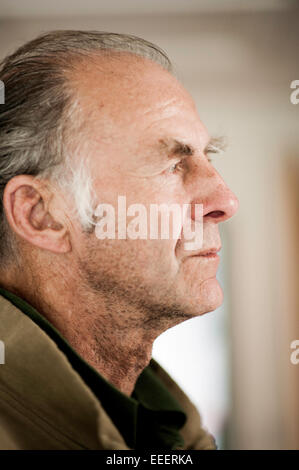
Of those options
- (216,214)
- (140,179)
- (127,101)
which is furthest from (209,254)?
(127,101)

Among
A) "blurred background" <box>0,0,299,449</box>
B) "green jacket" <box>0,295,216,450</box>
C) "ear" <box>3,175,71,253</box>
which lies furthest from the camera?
"blurred background" <box>0,0,299,449</box>

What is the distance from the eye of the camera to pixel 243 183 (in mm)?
932

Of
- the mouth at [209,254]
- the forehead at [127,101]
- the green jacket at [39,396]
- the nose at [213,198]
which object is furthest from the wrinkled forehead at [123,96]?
the green jacket at [39,396]

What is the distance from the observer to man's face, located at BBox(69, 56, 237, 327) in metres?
0.70

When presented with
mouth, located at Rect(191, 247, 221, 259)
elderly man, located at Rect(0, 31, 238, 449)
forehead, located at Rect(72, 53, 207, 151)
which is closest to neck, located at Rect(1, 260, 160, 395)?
elderly man, located at Rect(0, 31, 238, 449)

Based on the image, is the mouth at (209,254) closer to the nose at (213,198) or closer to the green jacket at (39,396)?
the nose at (213,198)

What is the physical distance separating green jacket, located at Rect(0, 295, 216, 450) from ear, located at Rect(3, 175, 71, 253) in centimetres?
13

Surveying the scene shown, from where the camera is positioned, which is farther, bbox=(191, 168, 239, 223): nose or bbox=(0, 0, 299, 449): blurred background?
bbox=(0, 0, 299, 449): blurred background

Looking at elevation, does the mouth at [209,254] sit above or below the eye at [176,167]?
below

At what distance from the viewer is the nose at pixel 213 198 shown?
29.3 inches

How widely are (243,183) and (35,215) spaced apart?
0.45 meters

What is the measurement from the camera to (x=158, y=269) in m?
0.71

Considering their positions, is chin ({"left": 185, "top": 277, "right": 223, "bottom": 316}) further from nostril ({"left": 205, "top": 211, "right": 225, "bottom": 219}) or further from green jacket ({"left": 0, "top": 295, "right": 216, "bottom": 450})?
green jacket ({"left": 0, "top": 295, "right": 216, "bottom": 450})
